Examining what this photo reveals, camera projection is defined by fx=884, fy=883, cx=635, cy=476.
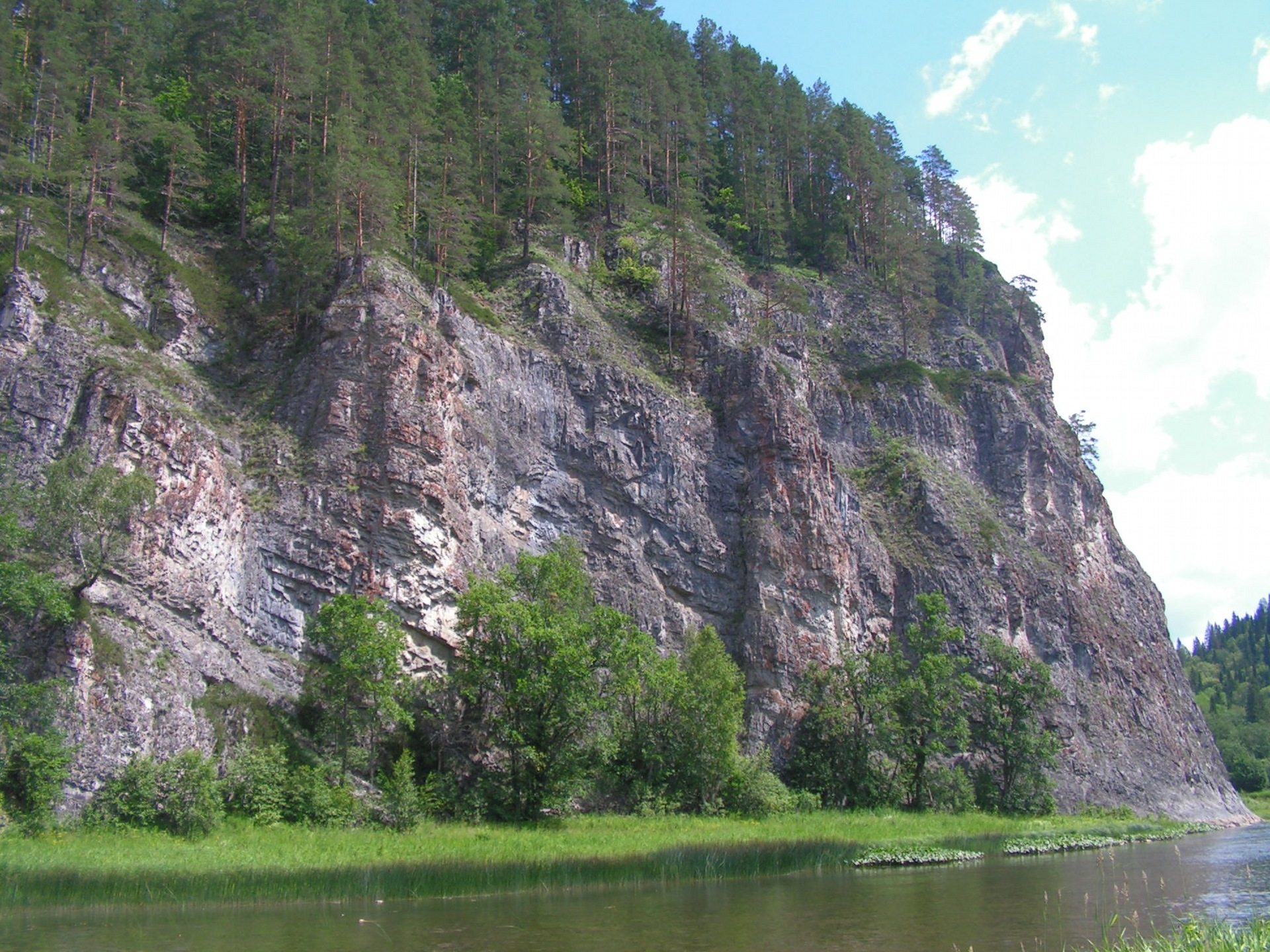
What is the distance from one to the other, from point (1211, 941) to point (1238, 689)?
142 meters

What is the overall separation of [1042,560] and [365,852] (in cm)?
4531

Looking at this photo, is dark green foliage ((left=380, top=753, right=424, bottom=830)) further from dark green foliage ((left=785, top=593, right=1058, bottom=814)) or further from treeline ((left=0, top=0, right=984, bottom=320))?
treeline ((left=0, top=0, right=984, bottom=320))

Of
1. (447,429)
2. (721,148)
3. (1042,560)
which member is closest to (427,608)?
(447,429)

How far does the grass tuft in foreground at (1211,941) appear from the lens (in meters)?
10.9

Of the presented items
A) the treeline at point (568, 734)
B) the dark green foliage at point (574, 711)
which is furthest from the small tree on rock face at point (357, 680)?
the dark green foliage at point (574, 711)

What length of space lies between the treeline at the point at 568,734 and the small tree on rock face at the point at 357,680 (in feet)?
0.24

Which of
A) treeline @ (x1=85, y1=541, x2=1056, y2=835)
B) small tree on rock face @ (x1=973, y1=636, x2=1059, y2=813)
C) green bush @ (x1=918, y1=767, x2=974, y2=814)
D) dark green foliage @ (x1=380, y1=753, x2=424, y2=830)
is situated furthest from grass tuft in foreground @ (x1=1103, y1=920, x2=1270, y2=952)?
small tree on rock face @ (x1=973, y1=636, x2=1059, y2=813)

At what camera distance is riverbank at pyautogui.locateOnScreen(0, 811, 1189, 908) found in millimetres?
19672

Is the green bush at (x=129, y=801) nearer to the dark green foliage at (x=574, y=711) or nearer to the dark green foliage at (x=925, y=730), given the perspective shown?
the dark green foliage at (x=574, y=711)

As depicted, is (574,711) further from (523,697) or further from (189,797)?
(189,797)

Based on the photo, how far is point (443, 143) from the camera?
51.4m

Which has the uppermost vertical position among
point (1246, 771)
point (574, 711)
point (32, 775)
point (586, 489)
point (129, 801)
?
point (586, 489)

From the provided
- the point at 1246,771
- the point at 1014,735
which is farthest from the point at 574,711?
the point at 1246,771

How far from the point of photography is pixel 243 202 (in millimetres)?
45875
